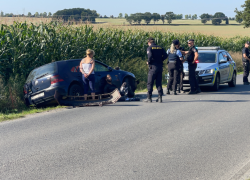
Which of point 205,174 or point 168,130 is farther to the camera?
point 168,130

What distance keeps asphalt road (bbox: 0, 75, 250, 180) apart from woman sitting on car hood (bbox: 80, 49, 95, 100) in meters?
0.96

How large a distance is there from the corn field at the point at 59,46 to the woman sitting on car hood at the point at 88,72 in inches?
102

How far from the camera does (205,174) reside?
194 inches

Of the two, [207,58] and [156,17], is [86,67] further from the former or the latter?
[156,17]

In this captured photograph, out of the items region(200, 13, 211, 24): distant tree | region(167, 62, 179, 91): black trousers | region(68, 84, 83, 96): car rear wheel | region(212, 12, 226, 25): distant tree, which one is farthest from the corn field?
region(200, 13, 211, 24): distant tree

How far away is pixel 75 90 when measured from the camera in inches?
445

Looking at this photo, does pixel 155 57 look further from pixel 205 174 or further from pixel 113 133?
pixel 205 174

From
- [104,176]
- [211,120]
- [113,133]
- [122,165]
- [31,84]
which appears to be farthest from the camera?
[31,84]

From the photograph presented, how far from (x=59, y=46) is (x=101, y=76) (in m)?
2.94

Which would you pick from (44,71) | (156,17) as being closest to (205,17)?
(156,17)

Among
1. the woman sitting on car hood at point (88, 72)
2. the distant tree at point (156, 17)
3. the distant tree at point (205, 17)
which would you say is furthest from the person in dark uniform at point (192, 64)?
the distant tree at point (205, 17)

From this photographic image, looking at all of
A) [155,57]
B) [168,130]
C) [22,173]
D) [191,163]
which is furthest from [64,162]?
[155,57]

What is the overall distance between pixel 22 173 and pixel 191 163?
8.12 feet

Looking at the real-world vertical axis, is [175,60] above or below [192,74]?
above
